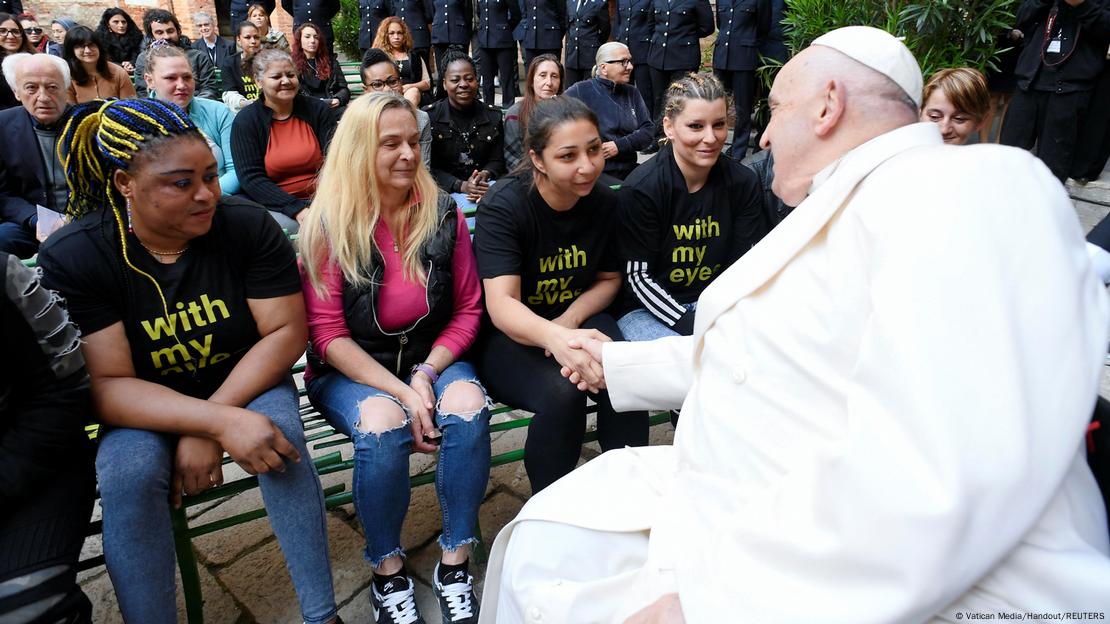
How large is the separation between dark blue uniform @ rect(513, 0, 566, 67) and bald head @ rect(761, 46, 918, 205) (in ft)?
28.7

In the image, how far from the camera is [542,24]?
390 inches

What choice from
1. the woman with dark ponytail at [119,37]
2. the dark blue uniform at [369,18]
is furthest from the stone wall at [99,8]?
the dark blue uniform at [369,18]

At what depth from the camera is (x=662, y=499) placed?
1756 millimetres

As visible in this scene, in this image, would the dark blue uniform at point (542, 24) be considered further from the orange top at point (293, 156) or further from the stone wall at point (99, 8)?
the stone wall at point (99, 8)

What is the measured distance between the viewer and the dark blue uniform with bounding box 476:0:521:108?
32.9 feet

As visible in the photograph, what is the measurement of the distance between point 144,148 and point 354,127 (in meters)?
0.79

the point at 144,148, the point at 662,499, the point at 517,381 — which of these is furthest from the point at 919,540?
the point at 144,148

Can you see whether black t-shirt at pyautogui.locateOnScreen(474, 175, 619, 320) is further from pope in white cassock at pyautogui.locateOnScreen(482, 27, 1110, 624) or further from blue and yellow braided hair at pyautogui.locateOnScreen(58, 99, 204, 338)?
pope in white cassock at pyautogui.locateOnScreen(482, 27, 1110, 624)

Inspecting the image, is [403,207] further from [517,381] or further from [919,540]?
[919,540]

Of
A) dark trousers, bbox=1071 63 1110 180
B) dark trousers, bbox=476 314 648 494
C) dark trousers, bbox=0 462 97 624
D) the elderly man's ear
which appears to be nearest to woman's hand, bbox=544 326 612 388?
dark trousers, bbox=476 314 648 494

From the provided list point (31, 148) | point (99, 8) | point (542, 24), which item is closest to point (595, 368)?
point (31, 148)

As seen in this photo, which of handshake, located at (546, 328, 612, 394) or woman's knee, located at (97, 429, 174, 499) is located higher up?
handshake, located at (546, 328, 612, 394)

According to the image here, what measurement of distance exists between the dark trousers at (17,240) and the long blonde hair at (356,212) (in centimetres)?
247

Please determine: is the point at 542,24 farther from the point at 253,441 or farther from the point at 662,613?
the point at 662,613
